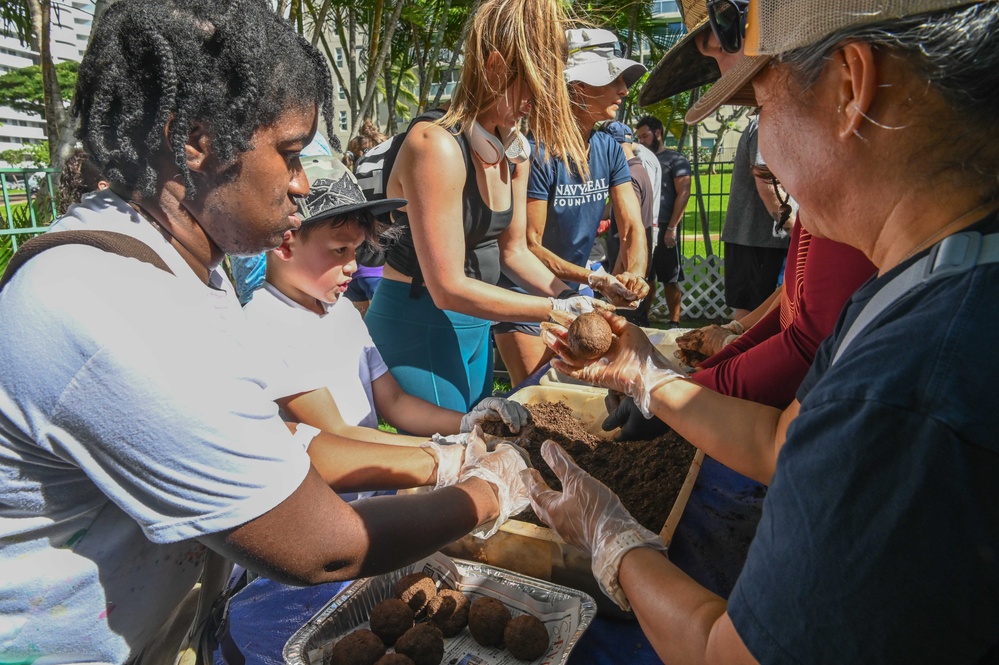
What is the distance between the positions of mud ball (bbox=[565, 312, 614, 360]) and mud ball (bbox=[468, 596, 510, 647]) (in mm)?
823

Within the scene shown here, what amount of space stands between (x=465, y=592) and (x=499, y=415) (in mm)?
861

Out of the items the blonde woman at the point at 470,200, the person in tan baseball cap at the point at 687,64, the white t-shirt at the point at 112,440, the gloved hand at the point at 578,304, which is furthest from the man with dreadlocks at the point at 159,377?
the gloved hand at the point at 578,304

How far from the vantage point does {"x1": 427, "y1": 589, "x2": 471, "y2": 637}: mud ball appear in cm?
162

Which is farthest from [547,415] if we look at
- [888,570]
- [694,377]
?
[888,570]

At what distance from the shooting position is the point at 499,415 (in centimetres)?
251

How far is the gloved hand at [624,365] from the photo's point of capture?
1.92 m

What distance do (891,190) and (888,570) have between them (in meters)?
0.54

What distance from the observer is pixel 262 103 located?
4.07 feet

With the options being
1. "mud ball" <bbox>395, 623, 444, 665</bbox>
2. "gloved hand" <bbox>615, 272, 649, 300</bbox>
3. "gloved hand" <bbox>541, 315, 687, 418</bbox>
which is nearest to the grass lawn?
"gloved hand" <bbox>615, 272, 649, 300</bbox>

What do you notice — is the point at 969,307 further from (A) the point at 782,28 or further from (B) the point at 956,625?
(A) the point at 782,28

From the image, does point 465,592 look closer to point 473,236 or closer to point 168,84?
point 168,84

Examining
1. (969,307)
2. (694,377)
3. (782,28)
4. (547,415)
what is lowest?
(547,415)

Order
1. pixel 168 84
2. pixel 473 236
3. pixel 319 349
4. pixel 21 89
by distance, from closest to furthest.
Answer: pixel 168 84 → pixel 319 349 → pixel 473 236 → pixel 21 89

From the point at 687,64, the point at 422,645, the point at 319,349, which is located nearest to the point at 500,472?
the point at 422,645
